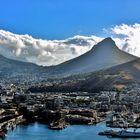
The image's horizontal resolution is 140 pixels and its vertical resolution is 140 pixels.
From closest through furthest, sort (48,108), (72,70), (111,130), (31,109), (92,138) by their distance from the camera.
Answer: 1. (92,138)
2. (111,130)
3. (31,109)
4. (48,108)
5. (72,70)

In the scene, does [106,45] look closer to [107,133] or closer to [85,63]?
[85,63]

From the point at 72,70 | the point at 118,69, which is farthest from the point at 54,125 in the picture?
the point at 72,70

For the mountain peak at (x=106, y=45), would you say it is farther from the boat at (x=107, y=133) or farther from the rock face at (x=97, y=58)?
the boat at (x=107, y=133)

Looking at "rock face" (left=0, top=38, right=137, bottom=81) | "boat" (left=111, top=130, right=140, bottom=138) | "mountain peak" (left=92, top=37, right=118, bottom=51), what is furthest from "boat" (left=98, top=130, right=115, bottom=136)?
"mountain peak" (left=92, top=37, right=118, bottom=51)

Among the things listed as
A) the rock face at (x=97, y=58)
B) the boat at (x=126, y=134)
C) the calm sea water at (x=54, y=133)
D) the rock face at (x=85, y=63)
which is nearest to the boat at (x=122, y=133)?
the boat at (x=126, y=134)

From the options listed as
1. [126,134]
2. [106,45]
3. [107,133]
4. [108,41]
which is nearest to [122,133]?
[126,134]

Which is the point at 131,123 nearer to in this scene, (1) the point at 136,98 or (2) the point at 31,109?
(2) the point at 31,109

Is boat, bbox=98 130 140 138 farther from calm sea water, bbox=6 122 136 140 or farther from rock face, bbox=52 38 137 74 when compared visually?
rock face, bbox=52 38 137 74
